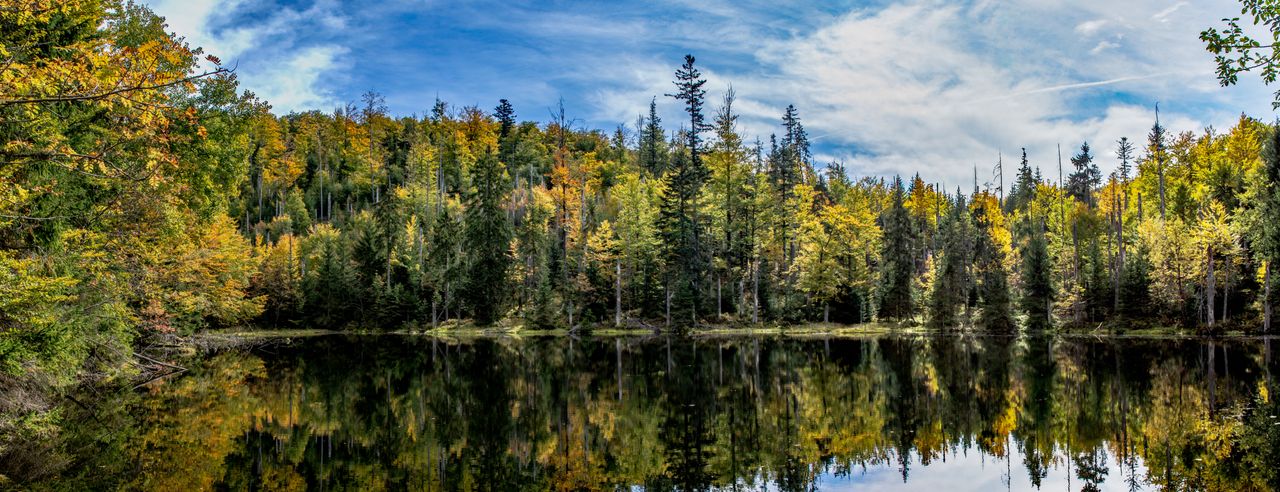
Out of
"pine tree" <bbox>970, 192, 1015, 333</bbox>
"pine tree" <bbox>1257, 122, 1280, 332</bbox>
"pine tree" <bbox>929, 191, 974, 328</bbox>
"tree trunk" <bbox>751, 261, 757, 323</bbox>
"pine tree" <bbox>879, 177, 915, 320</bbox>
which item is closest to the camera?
"pine tree" <bbox>1257, 122, 1280, 332</bbox>

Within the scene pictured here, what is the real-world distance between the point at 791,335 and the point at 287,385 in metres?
32.5

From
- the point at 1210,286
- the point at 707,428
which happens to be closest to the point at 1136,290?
the point at 1210,286

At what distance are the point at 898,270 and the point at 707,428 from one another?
138 ft

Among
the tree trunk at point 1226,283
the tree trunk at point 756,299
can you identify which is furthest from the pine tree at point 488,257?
the tree trunk at point 1226,283

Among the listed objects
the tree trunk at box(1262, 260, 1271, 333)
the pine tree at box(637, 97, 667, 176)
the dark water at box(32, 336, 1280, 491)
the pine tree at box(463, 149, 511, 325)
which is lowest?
the dark water at box(32, 336, 1280, 491)

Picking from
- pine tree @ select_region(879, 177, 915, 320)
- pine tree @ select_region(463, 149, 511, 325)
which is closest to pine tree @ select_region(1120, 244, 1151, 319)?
pine tree @ select_region(879, 177, 915, 320)

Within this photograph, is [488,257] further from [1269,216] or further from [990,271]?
[1269,216]

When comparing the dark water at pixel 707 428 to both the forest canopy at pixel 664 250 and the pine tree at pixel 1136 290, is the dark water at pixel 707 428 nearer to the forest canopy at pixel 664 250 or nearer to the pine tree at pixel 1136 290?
the forest canopy at pixel 664 250

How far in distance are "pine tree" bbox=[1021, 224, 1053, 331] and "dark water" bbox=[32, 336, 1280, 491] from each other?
19625 mm

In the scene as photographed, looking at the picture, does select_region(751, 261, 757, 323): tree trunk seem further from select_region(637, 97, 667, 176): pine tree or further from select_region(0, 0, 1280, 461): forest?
select_region(637, 97, 667, 176): pine tree

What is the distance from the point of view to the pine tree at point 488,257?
54062 mm

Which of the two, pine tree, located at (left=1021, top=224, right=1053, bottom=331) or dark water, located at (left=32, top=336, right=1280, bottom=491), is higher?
pine tree, located at (left=1021, top=224, right=1053, bottom=331)

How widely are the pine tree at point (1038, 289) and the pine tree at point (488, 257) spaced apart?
37.9m

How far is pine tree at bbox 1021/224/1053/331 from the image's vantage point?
47.2m
